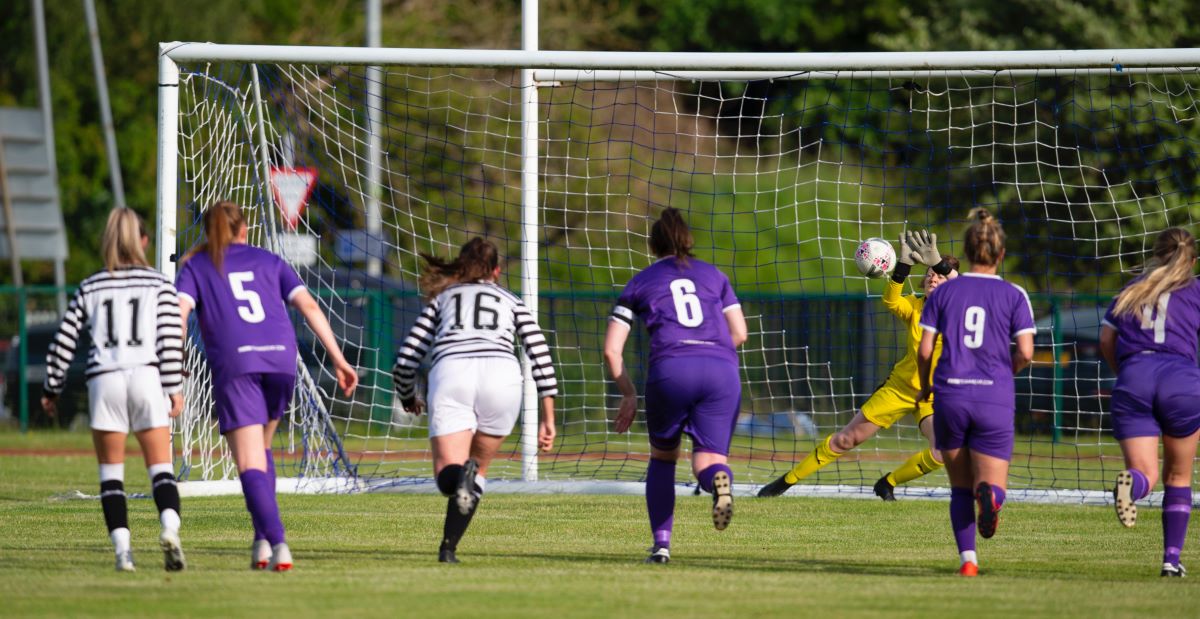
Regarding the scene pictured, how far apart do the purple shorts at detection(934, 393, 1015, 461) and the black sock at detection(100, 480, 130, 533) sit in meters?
4.21

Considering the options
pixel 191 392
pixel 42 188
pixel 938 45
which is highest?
pixel 938 45

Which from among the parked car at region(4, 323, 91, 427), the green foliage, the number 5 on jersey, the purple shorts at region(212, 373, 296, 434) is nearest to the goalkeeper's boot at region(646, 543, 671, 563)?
the purple shorts at region(212, 373, 296, 434)

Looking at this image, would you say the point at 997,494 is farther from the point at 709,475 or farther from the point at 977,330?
the point at 709,475

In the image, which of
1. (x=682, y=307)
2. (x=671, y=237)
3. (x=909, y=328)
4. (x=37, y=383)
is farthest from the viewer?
(x=37, y=383)

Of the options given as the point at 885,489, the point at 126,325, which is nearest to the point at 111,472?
the point at 126,325

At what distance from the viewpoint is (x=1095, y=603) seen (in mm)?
7016

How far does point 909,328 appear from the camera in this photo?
1175cm

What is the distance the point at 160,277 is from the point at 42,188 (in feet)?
51.0

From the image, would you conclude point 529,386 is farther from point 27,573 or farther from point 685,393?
point 27,573

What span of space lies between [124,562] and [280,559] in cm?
80

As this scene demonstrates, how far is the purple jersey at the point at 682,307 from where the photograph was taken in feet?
27.1

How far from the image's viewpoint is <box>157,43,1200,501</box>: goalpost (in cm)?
1228

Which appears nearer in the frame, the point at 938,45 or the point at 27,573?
the point at 27,573

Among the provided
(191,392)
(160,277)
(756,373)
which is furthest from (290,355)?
(756,373)
